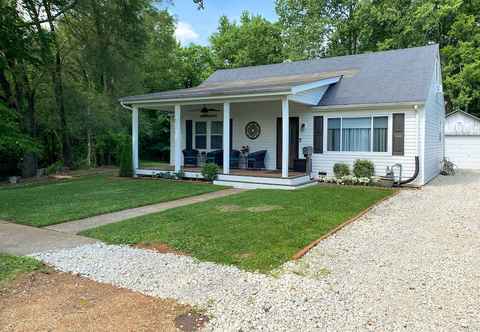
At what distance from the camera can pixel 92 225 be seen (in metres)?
6.51

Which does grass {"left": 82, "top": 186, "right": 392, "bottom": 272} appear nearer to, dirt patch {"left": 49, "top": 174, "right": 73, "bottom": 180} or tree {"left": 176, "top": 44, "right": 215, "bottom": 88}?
dirt patch {"left": 49, "top": 174, "right": 73, "bottom": 180}

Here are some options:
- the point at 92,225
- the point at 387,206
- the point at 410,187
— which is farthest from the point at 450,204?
the point at 92,225

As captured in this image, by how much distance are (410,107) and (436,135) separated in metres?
4.31

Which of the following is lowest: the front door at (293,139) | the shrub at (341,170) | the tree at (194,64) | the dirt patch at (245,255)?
the dirt patch at (245,255)

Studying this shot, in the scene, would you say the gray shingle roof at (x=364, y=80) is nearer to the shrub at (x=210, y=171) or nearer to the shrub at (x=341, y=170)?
the shrub at (x=341, y=170)

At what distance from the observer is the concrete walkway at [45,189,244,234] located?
6379 mm

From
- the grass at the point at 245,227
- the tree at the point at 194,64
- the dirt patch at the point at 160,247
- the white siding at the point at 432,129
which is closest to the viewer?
the grass at the point at 245,227

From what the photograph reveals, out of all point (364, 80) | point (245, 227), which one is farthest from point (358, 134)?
point (245, 227)

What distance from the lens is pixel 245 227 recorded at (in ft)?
19.7

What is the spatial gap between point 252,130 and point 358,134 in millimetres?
4167

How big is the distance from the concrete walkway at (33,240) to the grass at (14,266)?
305 mm

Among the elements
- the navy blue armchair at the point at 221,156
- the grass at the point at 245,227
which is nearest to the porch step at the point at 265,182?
the grass at the point at 245,227

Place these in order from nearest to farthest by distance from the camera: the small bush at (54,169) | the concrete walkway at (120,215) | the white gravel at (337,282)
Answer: the white gravel at (337,282), the concrete walkway at (120,215), the small bush at (54,169)

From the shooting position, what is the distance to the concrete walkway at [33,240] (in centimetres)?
515
